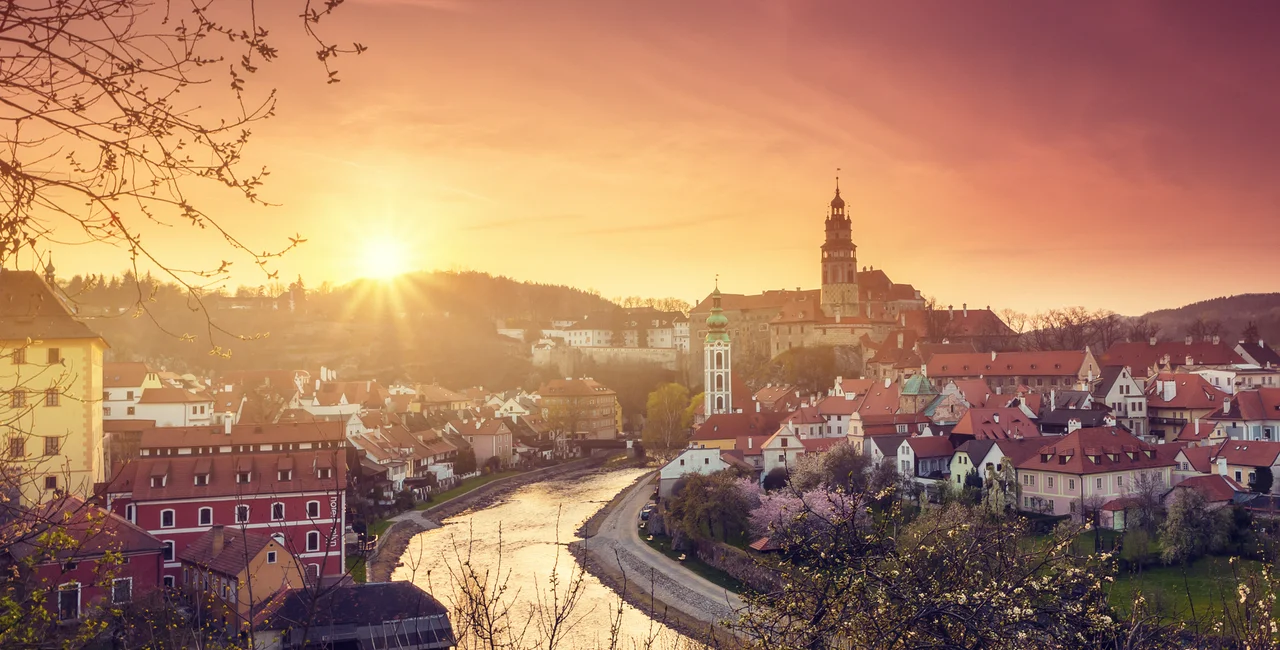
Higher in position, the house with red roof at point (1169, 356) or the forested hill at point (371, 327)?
the forested hill at point (371, 327)

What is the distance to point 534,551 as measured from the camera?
21.4 metres

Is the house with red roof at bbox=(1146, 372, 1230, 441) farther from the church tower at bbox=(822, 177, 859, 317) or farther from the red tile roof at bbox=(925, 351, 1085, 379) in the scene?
the church tower at bbox=(822, 177, 859, 317)

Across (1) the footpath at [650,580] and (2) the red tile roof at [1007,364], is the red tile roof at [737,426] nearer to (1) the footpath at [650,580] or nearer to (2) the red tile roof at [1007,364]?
(1) the footpath at [650,580]

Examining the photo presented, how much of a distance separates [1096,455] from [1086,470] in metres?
0.77

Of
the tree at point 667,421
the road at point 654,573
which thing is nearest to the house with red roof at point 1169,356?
the tree at point 667,421

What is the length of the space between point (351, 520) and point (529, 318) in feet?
194

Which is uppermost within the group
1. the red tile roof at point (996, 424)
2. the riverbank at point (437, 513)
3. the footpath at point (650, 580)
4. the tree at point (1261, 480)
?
the red tile roof at point (996, 424)

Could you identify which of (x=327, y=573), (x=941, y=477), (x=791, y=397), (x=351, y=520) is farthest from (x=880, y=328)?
(x=327, y=573)

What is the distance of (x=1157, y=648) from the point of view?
464cm

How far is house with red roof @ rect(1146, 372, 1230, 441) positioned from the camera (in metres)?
29.3

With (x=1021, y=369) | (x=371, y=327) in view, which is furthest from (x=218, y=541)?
(x=371, y=327)

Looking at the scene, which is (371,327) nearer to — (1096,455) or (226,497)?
(226,497)

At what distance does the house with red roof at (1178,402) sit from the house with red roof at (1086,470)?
792 centimetres

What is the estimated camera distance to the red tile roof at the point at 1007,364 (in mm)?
36250
